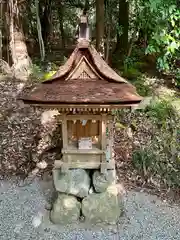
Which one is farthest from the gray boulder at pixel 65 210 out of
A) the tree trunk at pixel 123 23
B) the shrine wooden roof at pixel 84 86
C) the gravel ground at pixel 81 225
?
the tree trunk at pixel 123 23

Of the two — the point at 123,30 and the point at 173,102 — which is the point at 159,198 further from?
the point at 123,30

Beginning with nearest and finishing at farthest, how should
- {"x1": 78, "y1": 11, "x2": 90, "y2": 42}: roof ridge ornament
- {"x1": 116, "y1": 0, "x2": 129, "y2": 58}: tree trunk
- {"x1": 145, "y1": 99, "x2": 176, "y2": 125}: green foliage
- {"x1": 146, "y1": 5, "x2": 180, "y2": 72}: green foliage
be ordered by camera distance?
{"x1": 78, "y1": 11, "x2": 90, "y2": 42}: roof ridge ornament → {"x1": 146, "y1": 5, "x2": 180, "y2": 72}: green foliage → {"x1": 145, "y1": 99, "x2": 176, "y2": 125}: green foliage → {"x1": 116, "y1": 0, "x2": 129, "y2": 58}: tree trunk

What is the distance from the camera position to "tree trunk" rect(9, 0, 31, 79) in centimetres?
832

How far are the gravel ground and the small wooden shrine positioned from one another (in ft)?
2.97

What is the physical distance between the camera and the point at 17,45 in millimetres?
8656

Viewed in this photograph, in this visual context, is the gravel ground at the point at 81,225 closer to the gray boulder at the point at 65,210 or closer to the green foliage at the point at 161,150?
the gray boulder at the point at 65,210

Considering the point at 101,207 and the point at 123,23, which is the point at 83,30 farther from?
the point at 123,23

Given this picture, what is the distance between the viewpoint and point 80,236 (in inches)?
159

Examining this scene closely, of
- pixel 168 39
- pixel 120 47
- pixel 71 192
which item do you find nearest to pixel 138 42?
pixel 120 47

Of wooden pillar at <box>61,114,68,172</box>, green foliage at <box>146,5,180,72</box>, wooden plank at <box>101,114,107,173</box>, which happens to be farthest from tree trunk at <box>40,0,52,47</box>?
wooden plank at <box>101,114,107,173</box>

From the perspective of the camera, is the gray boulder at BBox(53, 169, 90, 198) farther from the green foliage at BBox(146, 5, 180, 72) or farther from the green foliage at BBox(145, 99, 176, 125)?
the green foliage at BBox(146, 5, 180, 72)

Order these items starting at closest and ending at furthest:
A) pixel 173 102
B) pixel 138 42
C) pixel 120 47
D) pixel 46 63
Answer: pixel 173 102 → pixel 46 63 → pixel 120 47 → pixel 138 42

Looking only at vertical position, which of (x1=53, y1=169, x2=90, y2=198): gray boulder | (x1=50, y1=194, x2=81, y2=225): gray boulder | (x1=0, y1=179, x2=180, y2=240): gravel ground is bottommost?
(x1=0, y1=179, x2=180, y2=240): gravel ground

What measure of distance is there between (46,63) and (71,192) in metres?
5.69
